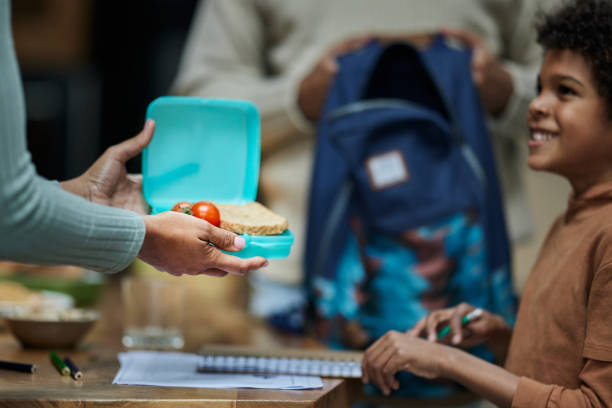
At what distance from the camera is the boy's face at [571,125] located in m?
1.18

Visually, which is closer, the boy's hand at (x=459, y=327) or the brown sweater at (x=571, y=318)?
the brown sweater at (x=571, y=318)

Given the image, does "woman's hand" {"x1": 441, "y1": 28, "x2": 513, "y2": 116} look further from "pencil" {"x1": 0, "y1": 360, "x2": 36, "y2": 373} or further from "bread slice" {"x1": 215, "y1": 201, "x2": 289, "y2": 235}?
"pencil" {"x1": 0, "y1": 360, "x2": 36, "y2": 373}

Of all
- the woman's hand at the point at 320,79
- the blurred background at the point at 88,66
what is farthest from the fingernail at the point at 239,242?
the blurred background at the point at 88,66

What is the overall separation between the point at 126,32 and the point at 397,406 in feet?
9.89

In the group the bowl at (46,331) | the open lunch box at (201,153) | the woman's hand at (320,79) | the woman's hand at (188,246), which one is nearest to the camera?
the woman's hand at (188,246)

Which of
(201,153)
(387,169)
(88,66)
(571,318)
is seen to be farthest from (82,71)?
(571,318)

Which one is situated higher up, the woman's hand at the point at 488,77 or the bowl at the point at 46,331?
the woman's hand at the point at 488,77

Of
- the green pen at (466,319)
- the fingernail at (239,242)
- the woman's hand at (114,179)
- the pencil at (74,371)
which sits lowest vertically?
the pencil at (74,371)

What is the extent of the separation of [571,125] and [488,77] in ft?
1.75

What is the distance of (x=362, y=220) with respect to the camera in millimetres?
1668

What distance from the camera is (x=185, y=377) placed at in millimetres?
1148

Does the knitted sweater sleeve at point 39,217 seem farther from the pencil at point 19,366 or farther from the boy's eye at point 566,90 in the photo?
the boy's eye at point 566,90

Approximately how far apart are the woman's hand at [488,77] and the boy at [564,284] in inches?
14.6

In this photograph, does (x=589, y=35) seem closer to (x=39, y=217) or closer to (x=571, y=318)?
(x=571, y=318)
